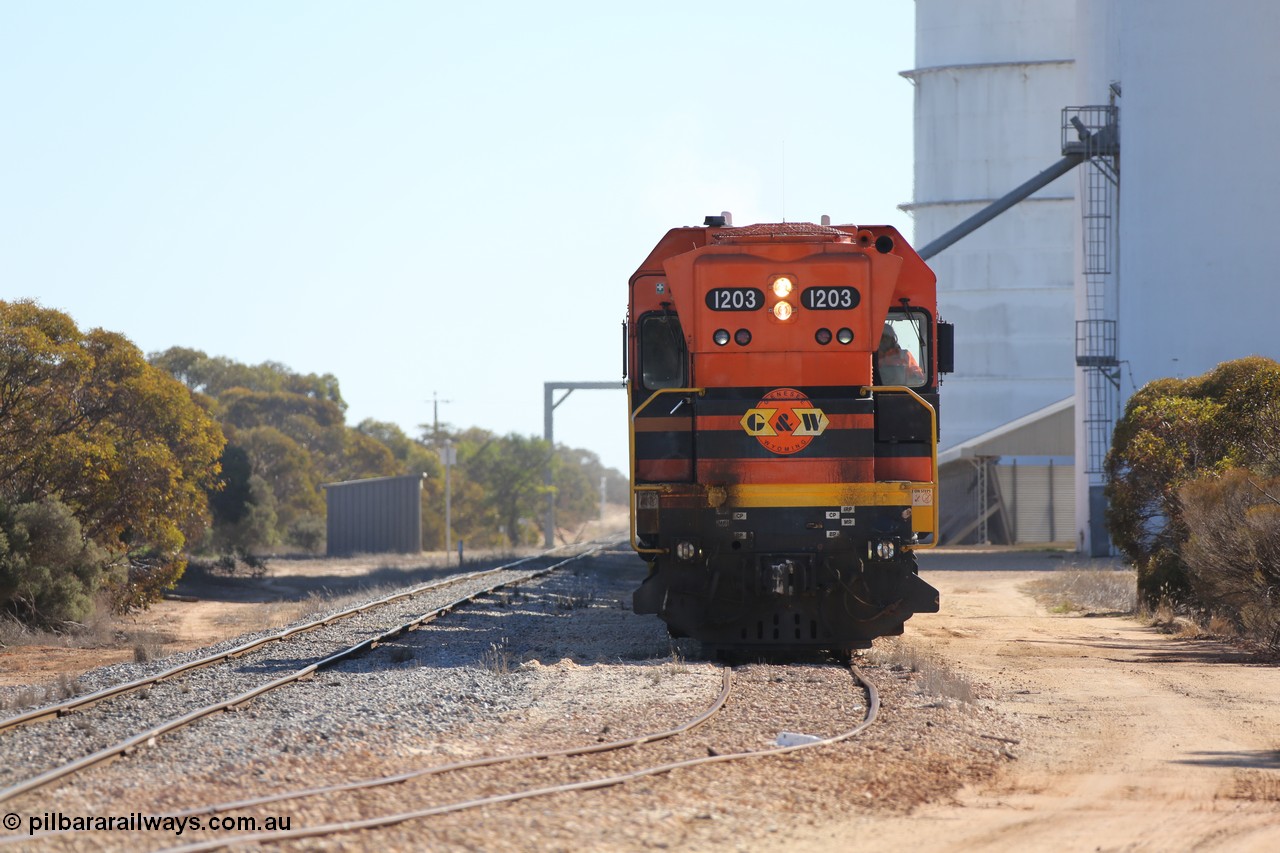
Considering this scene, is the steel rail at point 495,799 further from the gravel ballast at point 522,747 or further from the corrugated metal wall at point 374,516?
the corrugated metal wall at point 374,516

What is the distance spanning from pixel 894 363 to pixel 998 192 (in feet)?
225

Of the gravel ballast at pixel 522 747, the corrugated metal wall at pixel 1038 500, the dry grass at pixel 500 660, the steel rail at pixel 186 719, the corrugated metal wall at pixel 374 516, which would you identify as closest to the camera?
the gravel ballast at pixel 522 747

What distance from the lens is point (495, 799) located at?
8.28 m

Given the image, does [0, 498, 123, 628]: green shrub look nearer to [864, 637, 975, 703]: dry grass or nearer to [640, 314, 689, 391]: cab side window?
[640, 314, 689, 391]: cab side window

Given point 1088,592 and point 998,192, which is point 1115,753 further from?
point 998,192

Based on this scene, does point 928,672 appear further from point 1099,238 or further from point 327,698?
point 1099,238

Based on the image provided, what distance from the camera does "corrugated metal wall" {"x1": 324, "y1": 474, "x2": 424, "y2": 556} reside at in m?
60.9

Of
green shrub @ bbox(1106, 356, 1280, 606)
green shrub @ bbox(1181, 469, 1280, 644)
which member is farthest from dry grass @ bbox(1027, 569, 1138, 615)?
green shrub @ bbox(1181, 469, 1280, 644)

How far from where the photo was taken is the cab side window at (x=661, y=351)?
613 inches

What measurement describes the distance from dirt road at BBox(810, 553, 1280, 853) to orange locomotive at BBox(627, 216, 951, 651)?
1.97 meters

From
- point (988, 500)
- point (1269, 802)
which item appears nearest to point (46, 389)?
point (1269, 802)

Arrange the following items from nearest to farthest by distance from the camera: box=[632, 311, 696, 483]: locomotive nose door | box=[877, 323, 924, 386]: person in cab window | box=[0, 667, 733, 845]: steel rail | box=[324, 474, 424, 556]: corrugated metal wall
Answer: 1. box=[0, 667, 733, 845]: steel rail
2. box=[632, 311, 696, 483]: locomotive nose door
3. box=[877, 323, 924, 386]: person in cab window
4. box=[324, 474, 424, 556]: corrugated metal wall

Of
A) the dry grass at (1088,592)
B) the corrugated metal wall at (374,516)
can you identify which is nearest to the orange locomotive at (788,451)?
the dry grass at (1088,592)

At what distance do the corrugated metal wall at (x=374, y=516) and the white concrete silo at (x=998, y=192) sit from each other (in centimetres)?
3268
